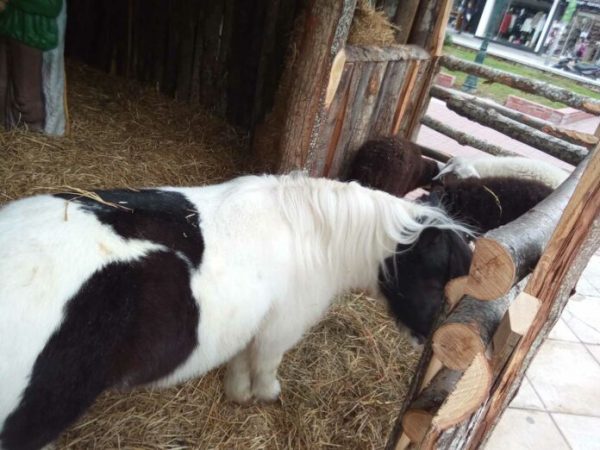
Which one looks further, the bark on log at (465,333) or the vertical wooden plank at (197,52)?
the vertical wooden plank at (197,52)

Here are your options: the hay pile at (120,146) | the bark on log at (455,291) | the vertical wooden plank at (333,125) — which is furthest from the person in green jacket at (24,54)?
the bark on log at (455,291)

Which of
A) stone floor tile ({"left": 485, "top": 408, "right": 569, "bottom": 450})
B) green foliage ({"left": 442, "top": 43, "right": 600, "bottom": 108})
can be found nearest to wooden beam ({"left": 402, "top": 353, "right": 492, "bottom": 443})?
stone floor tile ({"left": 485, "top": 408, "right": 569, "bottom": 450})

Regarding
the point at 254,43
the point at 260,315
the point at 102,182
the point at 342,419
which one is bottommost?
the point at 342,419

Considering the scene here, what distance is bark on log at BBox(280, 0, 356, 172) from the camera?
9.28 ft

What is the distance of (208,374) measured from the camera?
8.42 ft

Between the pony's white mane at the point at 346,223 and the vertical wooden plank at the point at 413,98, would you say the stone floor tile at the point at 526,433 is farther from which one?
the vertical wooden plank at the point at 413,98

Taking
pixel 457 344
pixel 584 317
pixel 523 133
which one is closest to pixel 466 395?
pixel 457 344

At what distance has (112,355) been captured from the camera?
56.3 inches

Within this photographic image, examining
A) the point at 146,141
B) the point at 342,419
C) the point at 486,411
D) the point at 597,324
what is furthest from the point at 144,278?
the point at 597,324

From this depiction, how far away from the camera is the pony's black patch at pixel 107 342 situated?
132cm

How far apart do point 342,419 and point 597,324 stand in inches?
108

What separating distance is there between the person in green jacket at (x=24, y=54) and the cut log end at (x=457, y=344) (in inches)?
141

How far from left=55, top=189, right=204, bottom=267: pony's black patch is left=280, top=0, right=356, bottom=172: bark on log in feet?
4.98

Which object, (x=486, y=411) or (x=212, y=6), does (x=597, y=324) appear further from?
(x=212, y=6)
